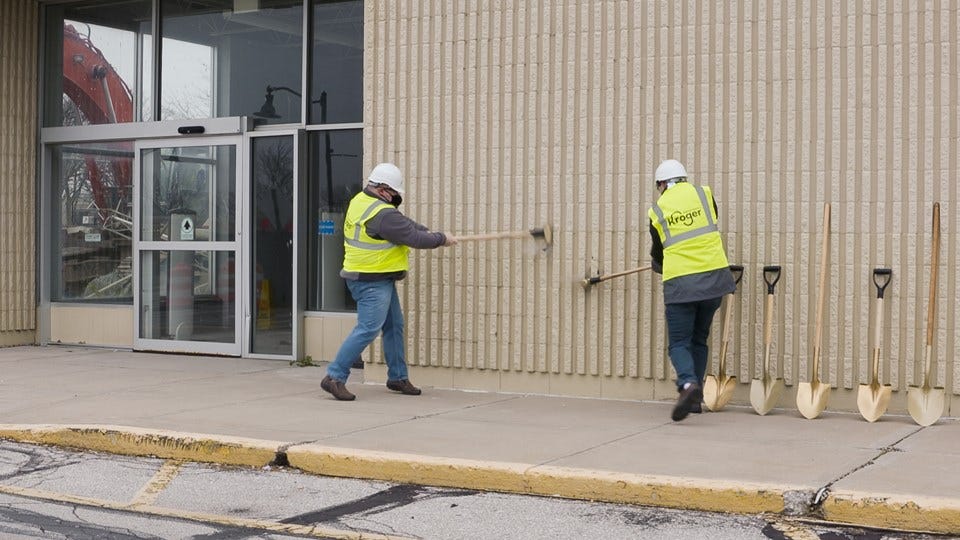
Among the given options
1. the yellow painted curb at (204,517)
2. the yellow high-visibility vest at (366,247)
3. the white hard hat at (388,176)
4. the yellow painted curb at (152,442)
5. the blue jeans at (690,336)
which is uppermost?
the white hard hat at (388,176)

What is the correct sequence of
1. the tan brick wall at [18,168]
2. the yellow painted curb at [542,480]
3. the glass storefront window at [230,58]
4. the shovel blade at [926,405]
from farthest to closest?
1. the tan brick wall at [18,168]
2. the glass storefront window at [230,58]
3. the shovel blade at [926,405]
4. the yellow painted curb at [542,480]

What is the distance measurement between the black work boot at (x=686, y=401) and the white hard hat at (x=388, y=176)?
9.35 feet

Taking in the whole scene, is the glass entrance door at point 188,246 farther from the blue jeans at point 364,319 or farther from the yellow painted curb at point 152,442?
the yellow painted curb at point 152,442

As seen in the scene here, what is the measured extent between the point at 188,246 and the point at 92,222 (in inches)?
65.1

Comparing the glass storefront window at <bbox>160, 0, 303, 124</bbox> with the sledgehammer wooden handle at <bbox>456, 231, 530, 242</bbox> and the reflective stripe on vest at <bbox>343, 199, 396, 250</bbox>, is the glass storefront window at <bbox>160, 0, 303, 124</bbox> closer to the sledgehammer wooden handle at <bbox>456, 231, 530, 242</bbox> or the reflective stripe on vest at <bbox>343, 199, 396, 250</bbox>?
Result: the reflective stripe on vest at <bbox>343, 199, 396, 250</bbox>

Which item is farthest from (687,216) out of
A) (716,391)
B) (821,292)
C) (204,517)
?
(204,517)

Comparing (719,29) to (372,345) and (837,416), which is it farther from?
(372,345)

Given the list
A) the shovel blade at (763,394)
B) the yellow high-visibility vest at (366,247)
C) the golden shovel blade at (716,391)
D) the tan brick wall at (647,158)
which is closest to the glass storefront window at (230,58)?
the tan brick wall at (647,158)

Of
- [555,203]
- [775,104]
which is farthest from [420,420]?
[775,104]

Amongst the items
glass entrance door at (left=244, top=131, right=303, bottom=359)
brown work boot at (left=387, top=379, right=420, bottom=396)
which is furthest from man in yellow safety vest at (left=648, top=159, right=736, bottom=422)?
glass entrance door at (left=244, top=131, right=303, bottom=359)

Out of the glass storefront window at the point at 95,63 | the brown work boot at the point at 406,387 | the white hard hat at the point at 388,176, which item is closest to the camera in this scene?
the white hard hat at the point at 388,176

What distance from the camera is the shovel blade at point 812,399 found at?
8789 mm

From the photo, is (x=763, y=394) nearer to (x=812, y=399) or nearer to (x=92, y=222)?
(x=812, y=399)

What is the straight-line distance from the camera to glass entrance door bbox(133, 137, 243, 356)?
13.2m
